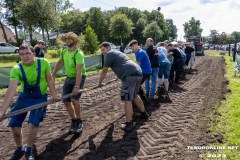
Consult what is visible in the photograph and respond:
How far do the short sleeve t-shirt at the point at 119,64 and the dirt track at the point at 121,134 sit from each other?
124 centimetres

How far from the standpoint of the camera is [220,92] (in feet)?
29.2

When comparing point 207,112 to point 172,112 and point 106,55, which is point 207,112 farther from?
point 106,55

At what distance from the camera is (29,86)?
3863 millimetres

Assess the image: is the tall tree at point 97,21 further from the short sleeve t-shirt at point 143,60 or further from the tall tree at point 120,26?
the short sleeve t-shirt at point 143,60

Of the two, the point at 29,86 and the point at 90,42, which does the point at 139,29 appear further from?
the point at 29,86

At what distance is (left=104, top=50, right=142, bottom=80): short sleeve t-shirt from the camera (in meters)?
5.17

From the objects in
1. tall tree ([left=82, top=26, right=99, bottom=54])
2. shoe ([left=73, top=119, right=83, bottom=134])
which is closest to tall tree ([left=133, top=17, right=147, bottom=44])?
tall tree ([left=82, top=26, right=99, bottom=54])

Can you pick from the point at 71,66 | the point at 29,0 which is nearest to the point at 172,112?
the point at 71,66

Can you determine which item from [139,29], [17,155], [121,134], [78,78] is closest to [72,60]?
[78,78]

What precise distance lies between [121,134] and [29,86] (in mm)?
2155

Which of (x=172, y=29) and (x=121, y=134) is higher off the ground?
(x=172, y=29)

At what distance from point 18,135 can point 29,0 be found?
26.0 m

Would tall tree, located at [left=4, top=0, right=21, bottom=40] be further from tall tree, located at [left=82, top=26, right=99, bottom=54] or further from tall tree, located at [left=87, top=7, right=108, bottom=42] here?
tall tree, located at [left=82, top=26, right=99, bottom=54]

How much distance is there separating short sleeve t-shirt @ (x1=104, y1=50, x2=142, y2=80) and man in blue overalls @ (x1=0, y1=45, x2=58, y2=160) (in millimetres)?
1516
